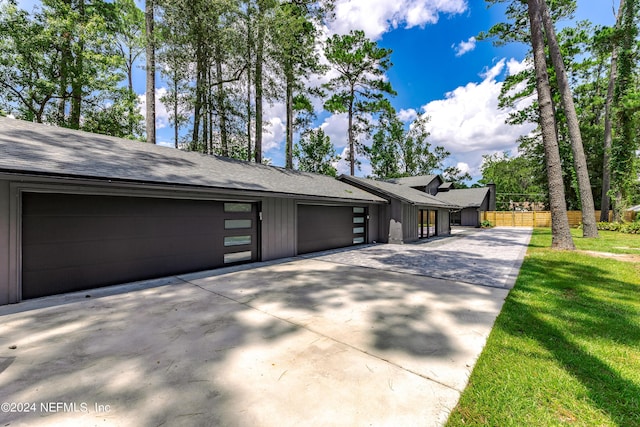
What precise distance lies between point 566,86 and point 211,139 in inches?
706

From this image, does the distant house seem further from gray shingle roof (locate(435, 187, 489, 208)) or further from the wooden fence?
the wooden fence

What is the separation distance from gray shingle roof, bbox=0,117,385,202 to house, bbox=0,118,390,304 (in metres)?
0.02

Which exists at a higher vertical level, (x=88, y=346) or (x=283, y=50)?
(x=283, y=50)

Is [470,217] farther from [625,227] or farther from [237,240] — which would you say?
[237,240]

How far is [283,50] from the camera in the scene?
40.5 feet

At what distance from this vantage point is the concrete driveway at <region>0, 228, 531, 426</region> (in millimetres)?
1970

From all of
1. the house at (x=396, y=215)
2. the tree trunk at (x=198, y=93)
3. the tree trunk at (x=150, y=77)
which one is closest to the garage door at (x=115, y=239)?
the tree trunk at (x=150, y=77)

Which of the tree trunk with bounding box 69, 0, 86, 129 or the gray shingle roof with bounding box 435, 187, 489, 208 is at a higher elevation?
the tree trunk with bounding box 69, 0, 86, 129

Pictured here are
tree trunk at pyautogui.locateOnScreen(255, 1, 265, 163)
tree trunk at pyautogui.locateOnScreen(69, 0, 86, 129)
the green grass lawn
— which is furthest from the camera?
tree trunk at pyautogui.locateOnScreen(69, 0, 86, 129)

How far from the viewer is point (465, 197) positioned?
83.7 feet

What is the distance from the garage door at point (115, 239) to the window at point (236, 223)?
0.10 feet

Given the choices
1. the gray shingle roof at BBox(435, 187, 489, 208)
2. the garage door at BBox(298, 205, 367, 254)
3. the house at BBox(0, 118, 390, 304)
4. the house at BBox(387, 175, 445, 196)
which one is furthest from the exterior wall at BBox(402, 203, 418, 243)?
the gray shingle roof at BBox(435, 187, 489, 208)

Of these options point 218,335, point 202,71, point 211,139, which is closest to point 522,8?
point 202,71

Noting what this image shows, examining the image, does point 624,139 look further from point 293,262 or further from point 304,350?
point 304,350
